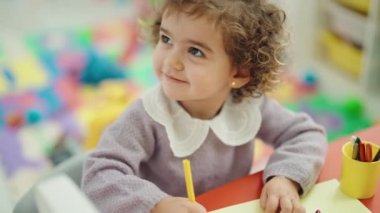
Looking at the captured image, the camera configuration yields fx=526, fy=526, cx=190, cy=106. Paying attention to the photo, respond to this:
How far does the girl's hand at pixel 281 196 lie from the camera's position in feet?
2.41

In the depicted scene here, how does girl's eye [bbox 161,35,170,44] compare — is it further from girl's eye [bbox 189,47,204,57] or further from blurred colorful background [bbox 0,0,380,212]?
blurred colorful background [bbox 0,0,380,212]

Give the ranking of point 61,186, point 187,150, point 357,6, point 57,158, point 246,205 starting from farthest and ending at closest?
point 357,6 → point 57,158 → point 187,150 → point 246,205 → point 61,186

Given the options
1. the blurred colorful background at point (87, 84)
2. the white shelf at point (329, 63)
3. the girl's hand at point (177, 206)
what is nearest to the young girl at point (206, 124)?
the girl's hand at point (177, 206)

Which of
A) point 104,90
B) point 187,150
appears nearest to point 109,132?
point 187,150

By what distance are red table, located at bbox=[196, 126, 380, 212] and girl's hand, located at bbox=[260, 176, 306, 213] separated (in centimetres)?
2

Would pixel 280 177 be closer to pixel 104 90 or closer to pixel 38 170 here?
pixel 38 170

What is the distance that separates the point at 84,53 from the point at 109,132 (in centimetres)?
167

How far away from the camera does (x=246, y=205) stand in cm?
75

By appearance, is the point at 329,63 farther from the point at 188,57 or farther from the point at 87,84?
the point at 188,57

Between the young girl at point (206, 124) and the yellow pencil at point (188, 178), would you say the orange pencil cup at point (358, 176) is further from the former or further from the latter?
the yellow pencil at point (188, 178)

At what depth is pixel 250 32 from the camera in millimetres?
850

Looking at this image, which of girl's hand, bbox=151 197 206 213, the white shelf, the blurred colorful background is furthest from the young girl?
the white shelf

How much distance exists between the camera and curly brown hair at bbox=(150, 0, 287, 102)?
80 cm

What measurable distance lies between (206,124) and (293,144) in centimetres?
15
